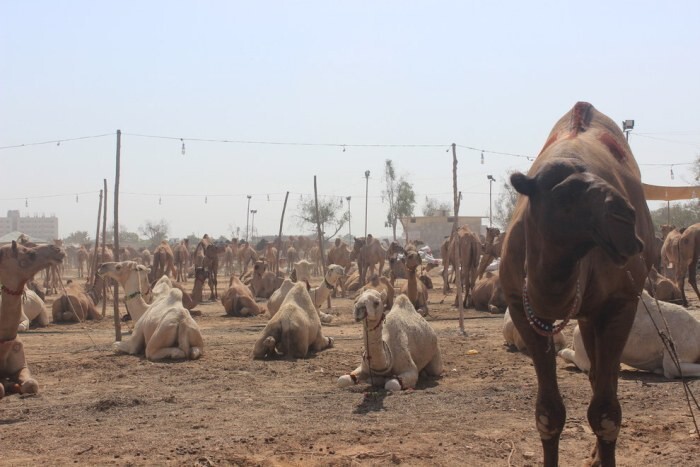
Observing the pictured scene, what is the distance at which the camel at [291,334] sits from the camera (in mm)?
11406

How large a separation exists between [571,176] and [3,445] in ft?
17.4

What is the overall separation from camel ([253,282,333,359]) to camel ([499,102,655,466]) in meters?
6.46

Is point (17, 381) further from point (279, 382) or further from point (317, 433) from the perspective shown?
point (317, 433)

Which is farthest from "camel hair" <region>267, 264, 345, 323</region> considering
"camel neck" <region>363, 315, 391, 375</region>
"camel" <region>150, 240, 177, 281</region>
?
"camel" <region>150, 240, 177, 281</region>

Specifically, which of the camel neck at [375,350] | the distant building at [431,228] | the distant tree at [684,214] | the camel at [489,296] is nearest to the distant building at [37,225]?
the distant building at [431,228]

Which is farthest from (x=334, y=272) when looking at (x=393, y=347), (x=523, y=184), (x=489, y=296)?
(x=523, y=184)

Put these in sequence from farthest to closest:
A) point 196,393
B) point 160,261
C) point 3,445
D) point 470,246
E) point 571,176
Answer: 1. point 160,261
2. point 470,246
3. point 196,393
4. point 3,445
5. point 571,176

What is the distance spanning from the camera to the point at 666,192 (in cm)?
1225

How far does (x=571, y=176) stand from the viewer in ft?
11.4

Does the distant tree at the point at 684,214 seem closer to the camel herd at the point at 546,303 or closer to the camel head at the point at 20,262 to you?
the camel herd at the point at 546,303

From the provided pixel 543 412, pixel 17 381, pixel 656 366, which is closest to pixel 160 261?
pixel 17 381

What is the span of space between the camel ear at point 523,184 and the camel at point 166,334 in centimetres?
853

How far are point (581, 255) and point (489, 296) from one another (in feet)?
51.9

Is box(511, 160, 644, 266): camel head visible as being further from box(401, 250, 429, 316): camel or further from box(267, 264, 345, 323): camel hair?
box(401, 250, 429, 316): camel
